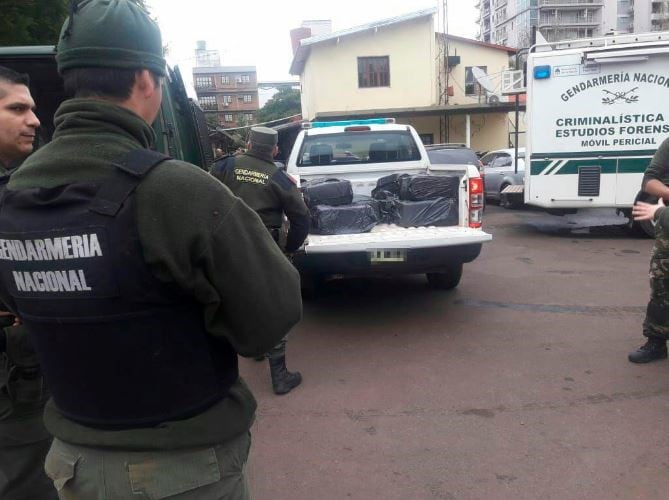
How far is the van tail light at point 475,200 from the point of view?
5.25 metres

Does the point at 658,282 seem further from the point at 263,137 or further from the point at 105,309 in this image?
the point at 105,309

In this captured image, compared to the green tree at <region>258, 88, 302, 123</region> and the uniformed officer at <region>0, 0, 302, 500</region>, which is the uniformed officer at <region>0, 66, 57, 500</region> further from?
the green tree at <region>258, 88, 302, 123</region>

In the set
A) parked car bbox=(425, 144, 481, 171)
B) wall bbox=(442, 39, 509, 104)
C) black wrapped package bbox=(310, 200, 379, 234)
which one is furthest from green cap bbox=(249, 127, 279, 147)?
wall bbox=(442, 39, 509, 104)

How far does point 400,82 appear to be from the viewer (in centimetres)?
2566

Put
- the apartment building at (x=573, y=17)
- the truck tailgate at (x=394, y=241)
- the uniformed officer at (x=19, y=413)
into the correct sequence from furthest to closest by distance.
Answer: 1. the apartment building at (x=573, y=17)
2. the truck tailgate at (x=394, y=241)
3. the uniformed officer at (x=19, y=413)

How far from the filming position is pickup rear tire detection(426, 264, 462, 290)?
242 inches

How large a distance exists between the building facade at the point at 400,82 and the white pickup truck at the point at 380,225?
18.3 metres

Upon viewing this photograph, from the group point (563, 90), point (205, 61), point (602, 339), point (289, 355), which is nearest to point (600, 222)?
point (563, 90)

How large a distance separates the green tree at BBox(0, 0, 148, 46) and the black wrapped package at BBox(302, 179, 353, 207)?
2601 millimetres

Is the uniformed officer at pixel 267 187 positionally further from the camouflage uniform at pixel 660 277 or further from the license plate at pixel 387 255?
the camouflage uniform at pixel 660 277

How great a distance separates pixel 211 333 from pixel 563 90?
29.8 feet

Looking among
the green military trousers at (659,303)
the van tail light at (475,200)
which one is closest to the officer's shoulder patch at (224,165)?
the van tail light at (475,200)

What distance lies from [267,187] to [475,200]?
83.0 inches

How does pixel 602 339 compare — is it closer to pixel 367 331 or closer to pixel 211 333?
pixel 367 331
